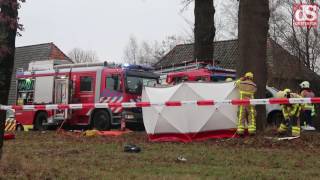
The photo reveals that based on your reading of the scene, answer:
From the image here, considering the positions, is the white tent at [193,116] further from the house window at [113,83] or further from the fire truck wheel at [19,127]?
the fire truck wheel at [19,127]

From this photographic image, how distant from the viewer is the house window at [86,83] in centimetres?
2138

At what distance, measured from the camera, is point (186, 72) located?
21.1 m

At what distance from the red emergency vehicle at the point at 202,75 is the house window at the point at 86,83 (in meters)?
2.86

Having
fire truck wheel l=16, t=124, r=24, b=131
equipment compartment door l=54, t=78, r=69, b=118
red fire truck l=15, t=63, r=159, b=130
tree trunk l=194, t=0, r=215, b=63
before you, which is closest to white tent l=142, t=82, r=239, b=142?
red fire truck l=15, t=63, r=159, b=130

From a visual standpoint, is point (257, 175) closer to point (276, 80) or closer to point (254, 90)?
point (254, 90)

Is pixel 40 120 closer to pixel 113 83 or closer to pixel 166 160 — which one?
pixel 113 83

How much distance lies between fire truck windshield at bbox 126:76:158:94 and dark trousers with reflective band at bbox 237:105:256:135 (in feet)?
22.9

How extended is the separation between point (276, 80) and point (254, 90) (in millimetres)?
26798

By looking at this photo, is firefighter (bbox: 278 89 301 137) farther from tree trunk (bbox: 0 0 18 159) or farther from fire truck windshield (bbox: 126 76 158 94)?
tree trunk (bbox: 0 0 18 159)

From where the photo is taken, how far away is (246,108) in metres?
13.5

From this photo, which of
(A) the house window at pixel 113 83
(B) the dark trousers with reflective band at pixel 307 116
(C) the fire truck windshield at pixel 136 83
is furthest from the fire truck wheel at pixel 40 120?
(B) the dark trousers with reflective band at pixel 307 116

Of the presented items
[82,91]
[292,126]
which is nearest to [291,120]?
[292,126]

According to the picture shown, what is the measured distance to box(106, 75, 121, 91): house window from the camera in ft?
67.0

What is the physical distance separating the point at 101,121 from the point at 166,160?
1068cm
